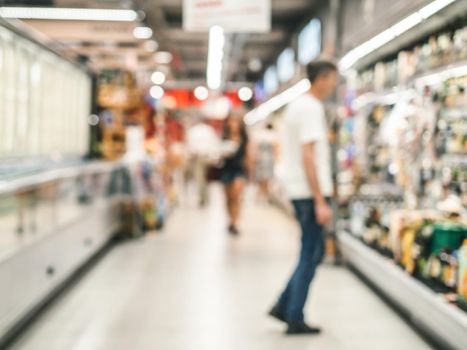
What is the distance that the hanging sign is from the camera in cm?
638

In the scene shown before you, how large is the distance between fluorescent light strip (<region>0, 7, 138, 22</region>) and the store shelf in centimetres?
438

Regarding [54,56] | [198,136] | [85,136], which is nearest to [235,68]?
[198,136]

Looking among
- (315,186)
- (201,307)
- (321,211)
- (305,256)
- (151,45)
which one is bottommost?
(201,307)

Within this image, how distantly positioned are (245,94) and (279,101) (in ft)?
38.3

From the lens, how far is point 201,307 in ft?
17.4

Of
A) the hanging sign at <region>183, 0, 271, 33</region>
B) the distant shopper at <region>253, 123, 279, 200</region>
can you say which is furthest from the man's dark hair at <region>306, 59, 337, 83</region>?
the distant shopper at <region>253, 123, 279, 200</region>

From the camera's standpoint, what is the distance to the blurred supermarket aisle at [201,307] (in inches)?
172

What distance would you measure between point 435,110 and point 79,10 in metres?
5.26

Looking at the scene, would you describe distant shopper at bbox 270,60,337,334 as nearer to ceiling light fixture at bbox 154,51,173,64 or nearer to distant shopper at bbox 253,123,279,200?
ceiling light fixture at bbox 154,51,173,64

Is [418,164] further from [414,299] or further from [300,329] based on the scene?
[300,329]

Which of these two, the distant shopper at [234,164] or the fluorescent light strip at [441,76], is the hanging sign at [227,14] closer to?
the fluorescent light strip at [441,76]

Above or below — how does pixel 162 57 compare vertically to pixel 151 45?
above

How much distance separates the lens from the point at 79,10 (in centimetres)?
864

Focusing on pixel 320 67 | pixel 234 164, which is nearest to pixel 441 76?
pixel 320 67
